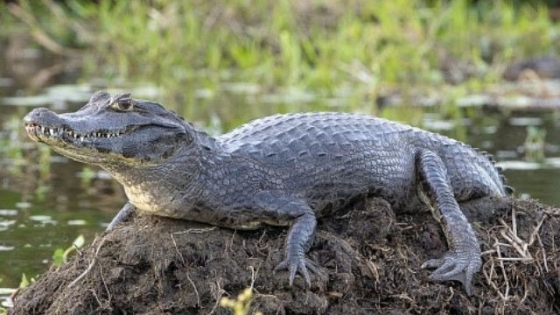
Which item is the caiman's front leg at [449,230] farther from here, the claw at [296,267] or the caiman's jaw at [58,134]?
the caiman's jaw at [58,134]

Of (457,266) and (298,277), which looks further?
(457,266)

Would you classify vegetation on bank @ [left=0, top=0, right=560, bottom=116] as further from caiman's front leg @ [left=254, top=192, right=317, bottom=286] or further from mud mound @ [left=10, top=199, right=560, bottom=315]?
caiman's front leg @ [left=254, top=192, right=317, bottom=286]

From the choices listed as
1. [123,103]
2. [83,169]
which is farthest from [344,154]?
[83,169]

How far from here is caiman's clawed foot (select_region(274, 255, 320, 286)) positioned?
632 cm

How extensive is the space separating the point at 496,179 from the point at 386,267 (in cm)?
145

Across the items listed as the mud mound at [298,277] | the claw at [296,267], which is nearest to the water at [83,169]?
the mud mound at [298,277]

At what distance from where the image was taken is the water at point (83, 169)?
904 centimetres

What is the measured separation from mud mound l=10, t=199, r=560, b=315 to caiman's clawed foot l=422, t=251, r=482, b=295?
41 millimetres

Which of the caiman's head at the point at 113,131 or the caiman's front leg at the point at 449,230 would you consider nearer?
the caiman's head at the point at 113,131

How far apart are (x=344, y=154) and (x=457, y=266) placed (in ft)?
2.60

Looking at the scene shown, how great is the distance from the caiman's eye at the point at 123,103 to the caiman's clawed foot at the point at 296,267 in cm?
98

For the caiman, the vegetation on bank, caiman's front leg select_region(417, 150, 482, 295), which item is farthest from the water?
caiman's front leg select_region(417, 150, 482, 295)

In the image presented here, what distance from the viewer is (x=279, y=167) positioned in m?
6.80

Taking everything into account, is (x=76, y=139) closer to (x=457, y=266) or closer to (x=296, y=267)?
(x=296, y=267)
